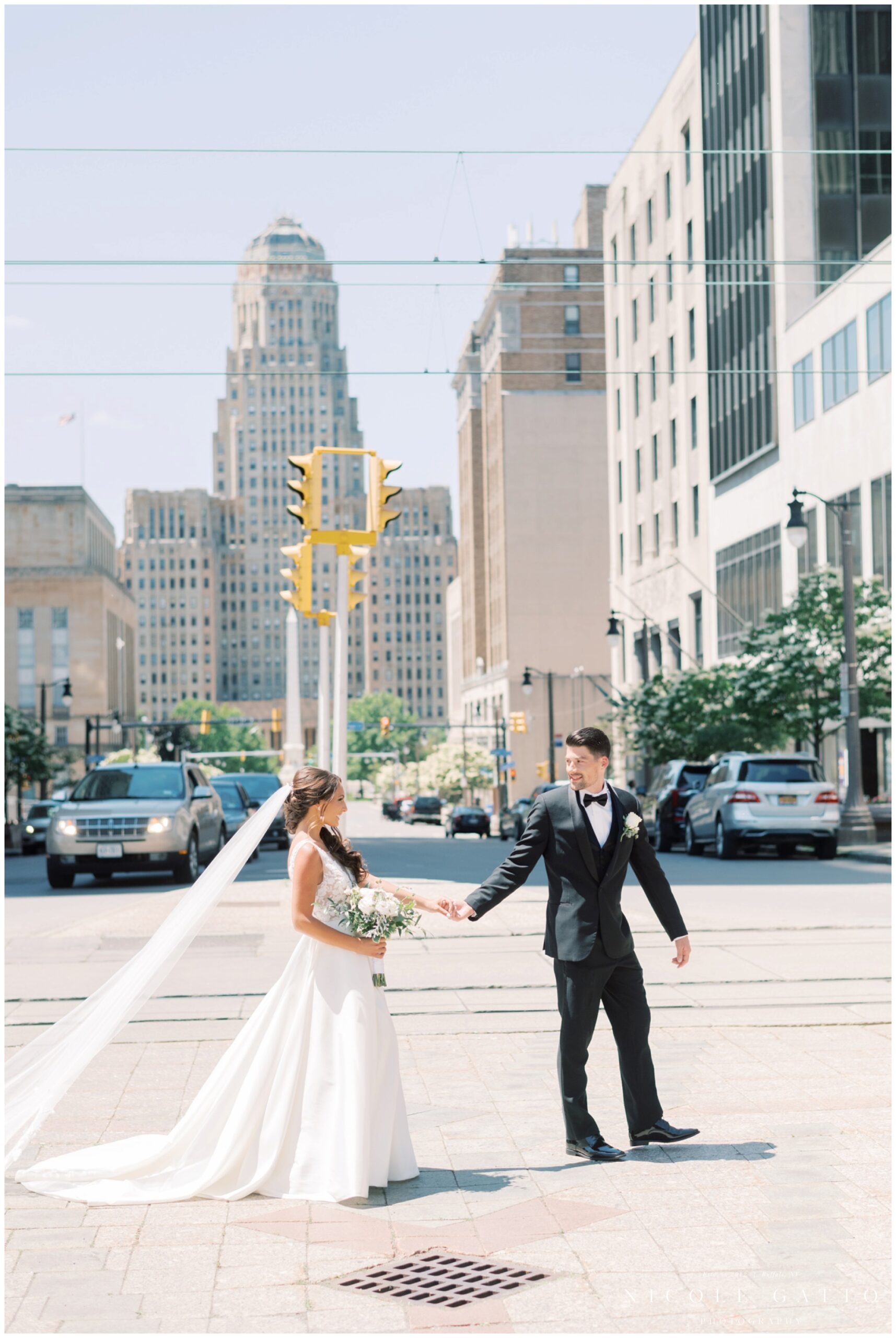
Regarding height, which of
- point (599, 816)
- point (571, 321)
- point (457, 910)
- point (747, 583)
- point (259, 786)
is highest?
point (571, 321)

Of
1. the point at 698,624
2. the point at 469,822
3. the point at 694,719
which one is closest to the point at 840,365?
the point at 694,719

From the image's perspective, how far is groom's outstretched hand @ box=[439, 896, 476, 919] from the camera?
723 centimetres

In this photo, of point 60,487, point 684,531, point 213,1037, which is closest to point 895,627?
point 213,1037

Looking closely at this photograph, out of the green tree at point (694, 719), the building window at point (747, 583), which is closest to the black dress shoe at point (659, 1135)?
the green tree at point (694, 719)

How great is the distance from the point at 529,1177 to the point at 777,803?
21.6m

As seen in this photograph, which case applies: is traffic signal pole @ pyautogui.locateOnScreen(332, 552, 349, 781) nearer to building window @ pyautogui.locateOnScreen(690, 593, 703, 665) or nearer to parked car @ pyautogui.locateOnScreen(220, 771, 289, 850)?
parked car @ pyautogui.locateOnScreen(220, 771, 289, 850)

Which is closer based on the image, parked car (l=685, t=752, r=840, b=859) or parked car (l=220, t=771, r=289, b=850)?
parked car (l=685, t=752, r=840, b=859)

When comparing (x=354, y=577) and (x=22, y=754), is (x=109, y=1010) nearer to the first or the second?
(x=354, y=577)

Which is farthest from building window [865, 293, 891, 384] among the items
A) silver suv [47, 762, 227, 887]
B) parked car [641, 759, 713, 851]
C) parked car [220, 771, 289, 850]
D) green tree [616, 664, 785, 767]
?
silver suv [47, 762, 227, 887]

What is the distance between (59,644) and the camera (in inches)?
5714

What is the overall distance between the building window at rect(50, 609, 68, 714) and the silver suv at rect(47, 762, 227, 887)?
122 metres

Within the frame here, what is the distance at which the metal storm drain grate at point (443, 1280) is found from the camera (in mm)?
5234

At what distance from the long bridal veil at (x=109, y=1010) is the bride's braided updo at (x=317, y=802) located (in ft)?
0.67

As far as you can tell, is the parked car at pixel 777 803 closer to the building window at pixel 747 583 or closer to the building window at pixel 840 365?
the building window at pixel 840 365
